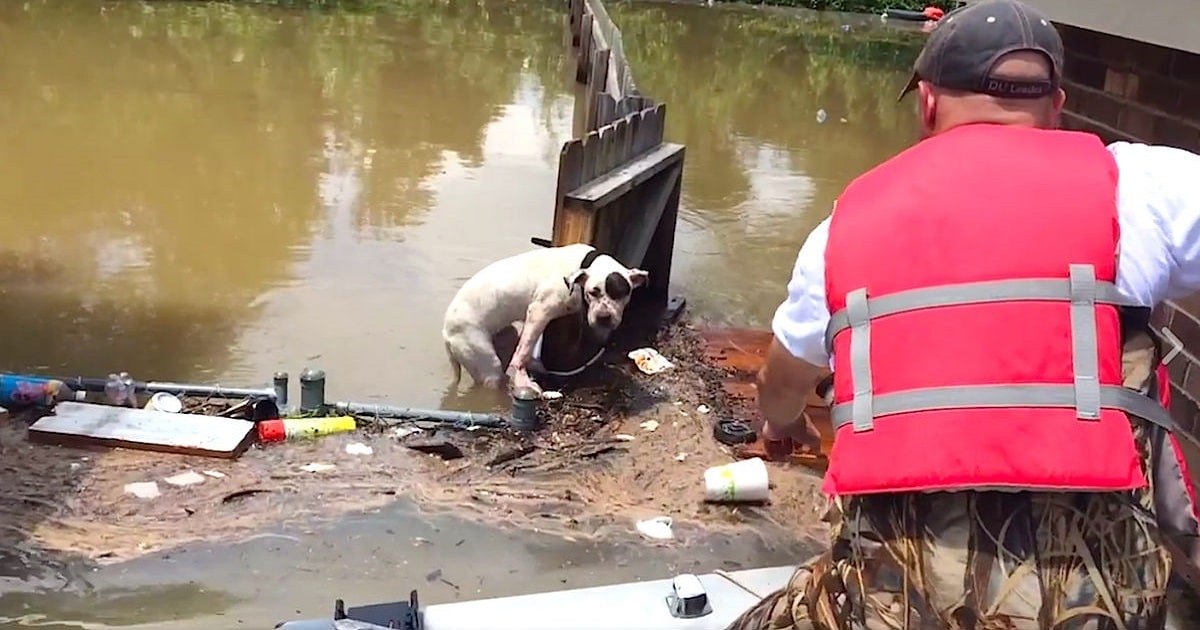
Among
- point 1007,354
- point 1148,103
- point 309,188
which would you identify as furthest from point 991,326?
point 309,188

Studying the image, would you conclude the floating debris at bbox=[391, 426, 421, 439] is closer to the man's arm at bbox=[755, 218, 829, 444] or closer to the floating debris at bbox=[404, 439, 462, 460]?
the floating debris at bbox=[404, 439, 462, 460]

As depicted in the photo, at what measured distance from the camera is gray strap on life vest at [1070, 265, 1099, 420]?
6.78 ft

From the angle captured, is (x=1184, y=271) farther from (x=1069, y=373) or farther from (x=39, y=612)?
(x=39, y=612)

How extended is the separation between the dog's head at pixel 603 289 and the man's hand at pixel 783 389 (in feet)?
11.0

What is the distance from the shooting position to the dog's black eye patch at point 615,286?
6.16 m

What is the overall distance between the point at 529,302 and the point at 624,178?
1122mm

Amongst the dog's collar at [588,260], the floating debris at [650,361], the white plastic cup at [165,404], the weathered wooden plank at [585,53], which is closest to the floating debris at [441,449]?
the white plastic cup at [165,404]

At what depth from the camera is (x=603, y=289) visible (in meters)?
6.17

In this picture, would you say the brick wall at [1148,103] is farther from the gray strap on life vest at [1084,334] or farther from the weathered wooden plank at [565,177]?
the weathered wooden plank at [565,177]

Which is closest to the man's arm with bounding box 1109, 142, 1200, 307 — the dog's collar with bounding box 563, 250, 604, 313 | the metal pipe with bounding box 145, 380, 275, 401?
the dog's collar with bounding box 563, 250, 604, 313

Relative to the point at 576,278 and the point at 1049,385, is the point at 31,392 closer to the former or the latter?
the point at 576,278

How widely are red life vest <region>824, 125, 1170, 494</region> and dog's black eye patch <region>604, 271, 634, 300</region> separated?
3945mm

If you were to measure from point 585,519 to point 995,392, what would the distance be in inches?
116

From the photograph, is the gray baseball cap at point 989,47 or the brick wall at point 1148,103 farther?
the brick wall at point 1148,103
